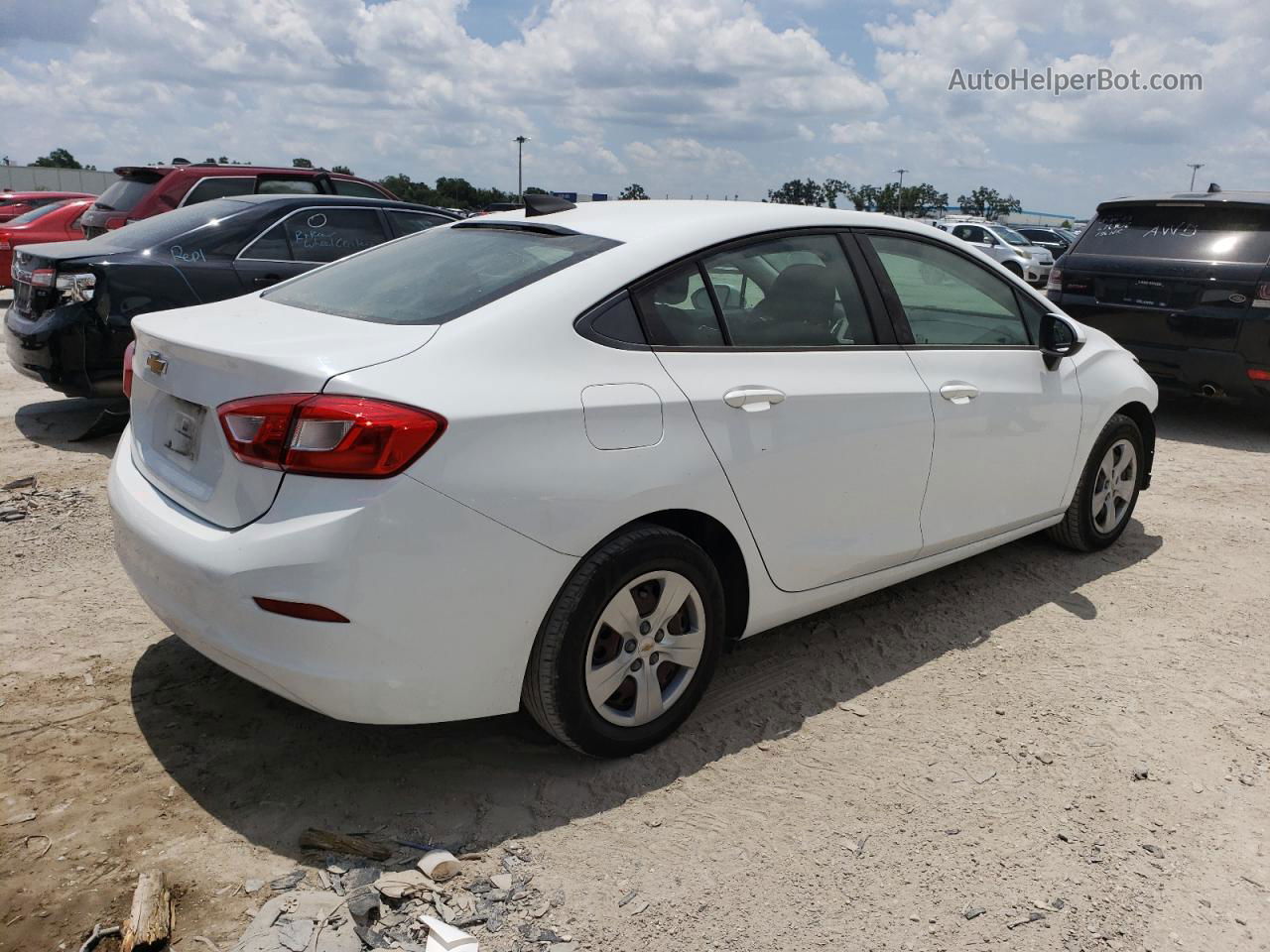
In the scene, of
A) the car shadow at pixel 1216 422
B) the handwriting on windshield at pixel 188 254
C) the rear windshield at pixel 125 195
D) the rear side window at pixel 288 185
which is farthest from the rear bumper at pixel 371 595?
the rear side window at pixel 288 185

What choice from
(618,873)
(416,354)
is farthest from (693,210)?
(618,873)

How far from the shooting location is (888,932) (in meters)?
2.54

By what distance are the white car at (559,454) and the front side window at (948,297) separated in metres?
0.02

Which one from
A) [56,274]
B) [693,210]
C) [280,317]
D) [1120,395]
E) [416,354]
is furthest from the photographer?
[56,274]

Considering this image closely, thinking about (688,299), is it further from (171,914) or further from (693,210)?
(171,914)

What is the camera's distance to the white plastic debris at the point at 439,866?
8.66ft

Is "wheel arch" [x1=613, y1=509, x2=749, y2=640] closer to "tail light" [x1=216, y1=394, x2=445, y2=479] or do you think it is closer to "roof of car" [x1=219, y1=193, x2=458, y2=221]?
"tail light" [x1=216, y1=394, x2=445, y2=479]

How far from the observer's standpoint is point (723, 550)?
11.0 ft

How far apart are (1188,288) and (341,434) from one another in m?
7.06

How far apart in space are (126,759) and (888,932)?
2209mm

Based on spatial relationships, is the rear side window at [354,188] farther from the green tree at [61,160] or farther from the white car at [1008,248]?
the green tree at [61,160]

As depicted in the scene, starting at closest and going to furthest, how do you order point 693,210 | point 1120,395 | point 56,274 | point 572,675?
point 572,675 → point 693,210 → point 1120,395 → point 56,274

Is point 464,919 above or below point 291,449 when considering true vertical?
below

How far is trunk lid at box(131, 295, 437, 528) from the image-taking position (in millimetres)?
2639
